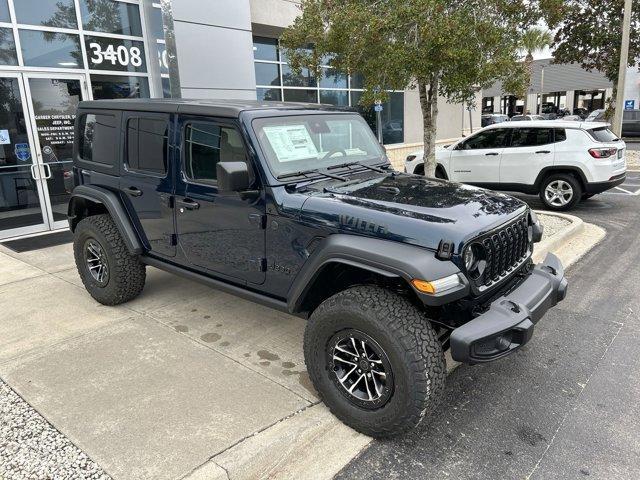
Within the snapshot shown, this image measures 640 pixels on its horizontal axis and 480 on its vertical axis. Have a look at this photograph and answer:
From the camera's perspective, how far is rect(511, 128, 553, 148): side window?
8.84 meters

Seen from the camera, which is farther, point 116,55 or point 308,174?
point 116,55

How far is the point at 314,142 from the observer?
371cm

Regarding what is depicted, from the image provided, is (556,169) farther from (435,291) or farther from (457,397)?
(435,291)

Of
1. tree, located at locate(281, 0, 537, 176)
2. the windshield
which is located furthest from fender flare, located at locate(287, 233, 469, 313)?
tree, located at locate(281, 0, 537, 176)

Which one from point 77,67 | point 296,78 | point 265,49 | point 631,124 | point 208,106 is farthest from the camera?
point 631,124

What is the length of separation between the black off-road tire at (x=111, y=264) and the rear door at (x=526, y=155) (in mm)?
7142

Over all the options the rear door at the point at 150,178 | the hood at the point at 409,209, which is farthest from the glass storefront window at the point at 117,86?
the hood at the point at 409,209

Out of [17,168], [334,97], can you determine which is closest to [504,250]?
[17,168]

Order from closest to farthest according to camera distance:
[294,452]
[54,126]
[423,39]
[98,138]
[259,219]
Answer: [294,452] < [259,219] < [98,138] < [423,39] < [54,126]

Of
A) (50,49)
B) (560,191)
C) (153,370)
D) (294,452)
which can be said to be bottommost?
(294,452)

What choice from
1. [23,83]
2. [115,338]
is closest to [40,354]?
[115,338]

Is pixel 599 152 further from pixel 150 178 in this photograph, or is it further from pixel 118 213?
pixel 118 213

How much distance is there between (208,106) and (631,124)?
2639cm

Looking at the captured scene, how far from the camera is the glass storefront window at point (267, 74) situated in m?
12.4
